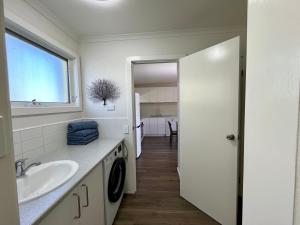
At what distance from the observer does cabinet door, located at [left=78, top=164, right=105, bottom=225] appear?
1122mm

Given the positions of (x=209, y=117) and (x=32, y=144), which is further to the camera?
(x=209, y=117)

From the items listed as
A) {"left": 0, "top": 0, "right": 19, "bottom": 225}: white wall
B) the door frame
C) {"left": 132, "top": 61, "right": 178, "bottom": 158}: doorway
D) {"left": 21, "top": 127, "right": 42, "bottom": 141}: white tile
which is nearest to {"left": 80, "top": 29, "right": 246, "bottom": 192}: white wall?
the door frame

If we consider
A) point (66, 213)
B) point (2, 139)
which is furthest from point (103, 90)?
point (2, 139)

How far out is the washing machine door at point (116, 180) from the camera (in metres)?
1.66

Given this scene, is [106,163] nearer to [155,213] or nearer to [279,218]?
[155,213]

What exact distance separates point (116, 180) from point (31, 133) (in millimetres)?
1015

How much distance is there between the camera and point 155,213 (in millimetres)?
1906

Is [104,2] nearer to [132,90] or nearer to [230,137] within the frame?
[132,90]

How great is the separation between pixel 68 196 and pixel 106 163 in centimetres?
63

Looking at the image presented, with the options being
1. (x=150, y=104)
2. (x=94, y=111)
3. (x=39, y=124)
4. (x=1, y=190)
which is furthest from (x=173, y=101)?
(x=1, y=190)

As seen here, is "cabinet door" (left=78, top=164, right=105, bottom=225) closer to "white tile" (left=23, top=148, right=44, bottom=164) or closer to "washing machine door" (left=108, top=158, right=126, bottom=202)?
"washing machine door" (left=108, top=158, right=126, bottom=202)

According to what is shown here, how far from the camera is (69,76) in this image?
2.23 metres

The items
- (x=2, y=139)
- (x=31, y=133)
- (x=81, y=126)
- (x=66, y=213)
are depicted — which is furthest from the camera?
(x=81, y=126)

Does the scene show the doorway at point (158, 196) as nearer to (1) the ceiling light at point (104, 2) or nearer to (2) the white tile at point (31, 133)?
(1) the ceiling light at point (104, 2)
